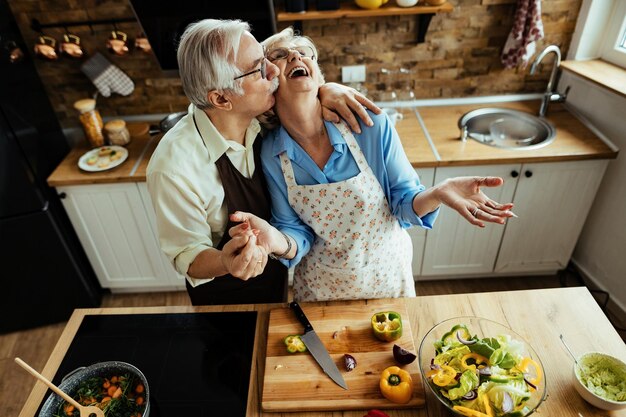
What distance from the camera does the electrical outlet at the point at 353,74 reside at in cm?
243

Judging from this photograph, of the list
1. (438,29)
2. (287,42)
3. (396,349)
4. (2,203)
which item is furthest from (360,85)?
(2,203)

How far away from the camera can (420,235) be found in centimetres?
236

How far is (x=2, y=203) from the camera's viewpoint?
6.99 feet

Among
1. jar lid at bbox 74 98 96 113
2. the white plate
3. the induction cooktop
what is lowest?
the white plate

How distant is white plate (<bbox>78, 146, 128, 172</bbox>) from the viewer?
222 centimetres

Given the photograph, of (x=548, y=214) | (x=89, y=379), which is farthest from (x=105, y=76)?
(x=548, y=214)

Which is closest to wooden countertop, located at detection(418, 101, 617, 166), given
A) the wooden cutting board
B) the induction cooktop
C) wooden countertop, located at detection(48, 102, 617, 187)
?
wooden countertop, located at detection(48, 102, 617, 187)

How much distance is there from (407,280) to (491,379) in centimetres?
62

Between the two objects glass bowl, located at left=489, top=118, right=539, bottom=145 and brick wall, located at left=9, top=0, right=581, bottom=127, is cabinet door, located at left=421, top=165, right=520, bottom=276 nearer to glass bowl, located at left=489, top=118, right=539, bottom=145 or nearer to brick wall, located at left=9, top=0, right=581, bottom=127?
glass bowl, located at left=489, top=118, right=539, bottom=145

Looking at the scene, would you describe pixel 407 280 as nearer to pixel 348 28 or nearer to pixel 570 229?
pixel 570 229

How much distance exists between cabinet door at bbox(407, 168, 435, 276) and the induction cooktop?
48.2 inches

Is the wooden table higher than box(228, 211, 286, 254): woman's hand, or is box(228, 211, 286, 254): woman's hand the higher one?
box(228, 211, 286, 254): woman's hand

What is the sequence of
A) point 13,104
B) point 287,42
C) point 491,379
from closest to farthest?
point 491,379, point 287,42, point 13,104

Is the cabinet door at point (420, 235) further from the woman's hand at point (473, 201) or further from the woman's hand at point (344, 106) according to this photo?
the woman's hand at point (473, 201)
